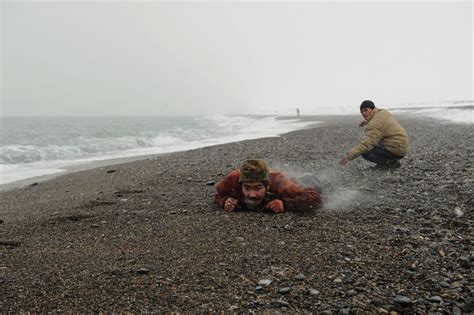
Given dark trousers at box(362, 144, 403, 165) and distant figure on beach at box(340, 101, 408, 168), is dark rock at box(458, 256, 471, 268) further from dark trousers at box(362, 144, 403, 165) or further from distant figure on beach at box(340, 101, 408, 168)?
dark trousers at box(362, 144, 403, 165)

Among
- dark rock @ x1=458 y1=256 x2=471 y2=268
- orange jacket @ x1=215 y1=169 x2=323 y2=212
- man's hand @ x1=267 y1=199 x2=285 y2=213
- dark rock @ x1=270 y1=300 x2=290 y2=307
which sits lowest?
dark rock @ x1=458 y1=256 x2=471 y2=268

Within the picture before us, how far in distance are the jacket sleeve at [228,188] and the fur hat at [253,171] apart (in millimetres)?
385

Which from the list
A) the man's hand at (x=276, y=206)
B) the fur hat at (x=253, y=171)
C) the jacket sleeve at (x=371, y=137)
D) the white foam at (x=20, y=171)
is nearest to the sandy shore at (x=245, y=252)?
the man's hand at (x=276, y=206)

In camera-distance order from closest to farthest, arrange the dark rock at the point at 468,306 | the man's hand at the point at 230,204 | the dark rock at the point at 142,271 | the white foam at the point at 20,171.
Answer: the dark rock at the point at 468,306
the dark rock at the point at 142,271
the man's hand at the point at 230,204
the white foam at the point at 20,171

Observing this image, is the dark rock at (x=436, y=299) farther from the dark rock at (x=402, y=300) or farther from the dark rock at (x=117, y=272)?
the dark rock at (x=117, y=272)

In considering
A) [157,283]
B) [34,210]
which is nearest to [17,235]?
[34,210]

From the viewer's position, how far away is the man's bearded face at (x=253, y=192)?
6430mm

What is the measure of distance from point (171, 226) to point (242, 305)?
2785 mm

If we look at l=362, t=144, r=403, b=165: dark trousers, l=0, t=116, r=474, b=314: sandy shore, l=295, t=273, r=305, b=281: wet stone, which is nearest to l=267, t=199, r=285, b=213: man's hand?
l=0, t=116, r=474, b=314: sandy shore

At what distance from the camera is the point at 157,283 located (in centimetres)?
398

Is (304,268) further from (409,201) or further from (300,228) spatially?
(409,201)

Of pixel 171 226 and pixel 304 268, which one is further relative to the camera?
pixel 171 226

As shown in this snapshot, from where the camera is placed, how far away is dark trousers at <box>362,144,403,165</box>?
393 inches

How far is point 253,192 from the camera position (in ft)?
21.2
